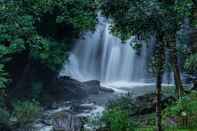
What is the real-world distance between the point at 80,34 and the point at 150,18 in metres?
18.1

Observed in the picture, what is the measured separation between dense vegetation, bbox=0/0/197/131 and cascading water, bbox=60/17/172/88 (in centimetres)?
640

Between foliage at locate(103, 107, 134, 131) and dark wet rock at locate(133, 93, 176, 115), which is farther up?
dark wet rock at locate(133, 93, 176, 115)

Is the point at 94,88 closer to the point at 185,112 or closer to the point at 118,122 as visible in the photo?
the point at 185,112

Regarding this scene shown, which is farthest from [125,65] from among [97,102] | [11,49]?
[11,49]

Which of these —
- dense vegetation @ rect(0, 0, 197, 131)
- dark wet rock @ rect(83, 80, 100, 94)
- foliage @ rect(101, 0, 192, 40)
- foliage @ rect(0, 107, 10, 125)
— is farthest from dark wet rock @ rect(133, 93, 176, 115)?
dark wet rock @ rect(83, 80, 100, 94)

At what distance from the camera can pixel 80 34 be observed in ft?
86.9

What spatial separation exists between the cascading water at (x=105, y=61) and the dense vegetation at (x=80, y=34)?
640 centimetres

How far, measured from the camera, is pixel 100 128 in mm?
13227

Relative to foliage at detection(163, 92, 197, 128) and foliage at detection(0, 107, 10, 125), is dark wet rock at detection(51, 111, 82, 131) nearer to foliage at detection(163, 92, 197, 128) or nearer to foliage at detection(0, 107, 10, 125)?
foliage at detection(0, 107, 10, 125)

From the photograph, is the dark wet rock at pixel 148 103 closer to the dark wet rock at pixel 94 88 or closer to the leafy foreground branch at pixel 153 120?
the leafy foreground branch at pixel 153 120

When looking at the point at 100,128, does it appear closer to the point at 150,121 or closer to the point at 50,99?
the point at 150,121

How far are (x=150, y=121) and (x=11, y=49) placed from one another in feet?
22.4

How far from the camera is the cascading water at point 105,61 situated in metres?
31.6

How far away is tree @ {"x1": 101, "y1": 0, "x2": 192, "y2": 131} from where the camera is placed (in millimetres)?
8609
